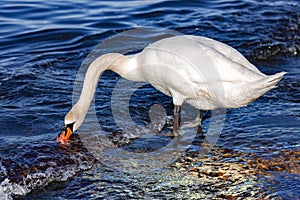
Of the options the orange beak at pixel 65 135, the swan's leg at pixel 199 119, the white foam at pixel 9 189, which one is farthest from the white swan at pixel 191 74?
the white foam at pixel 9 189

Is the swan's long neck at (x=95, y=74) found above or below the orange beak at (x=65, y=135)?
above

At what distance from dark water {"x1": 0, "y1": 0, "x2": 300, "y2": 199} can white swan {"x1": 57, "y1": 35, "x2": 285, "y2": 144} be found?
546mm

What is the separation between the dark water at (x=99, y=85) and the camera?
628 centimetres

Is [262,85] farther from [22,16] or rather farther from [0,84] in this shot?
[22,16]

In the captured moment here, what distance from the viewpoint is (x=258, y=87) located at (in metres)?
6.42

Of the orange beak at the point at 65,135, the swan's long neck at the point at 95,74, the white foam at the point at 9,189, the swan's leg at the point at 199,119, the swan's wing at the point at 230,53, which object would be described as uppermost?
the swan's wing at the point at 230,53

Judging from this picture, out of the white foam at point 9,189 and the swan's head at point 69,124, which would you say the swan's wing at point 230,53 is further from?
the white foam at point 9,189

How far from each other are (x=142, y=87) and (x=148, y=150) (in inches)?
85.9

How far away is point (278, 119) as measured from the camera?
25.5 feet

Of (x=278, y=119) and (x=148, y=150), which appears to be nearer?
(x=148, y=150)

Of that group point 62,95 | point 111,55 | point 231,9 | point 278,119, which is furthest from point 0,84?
point 231,9

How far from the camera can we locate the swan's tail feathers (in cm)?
627

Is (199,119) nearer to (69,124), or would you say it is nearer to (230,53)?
(230,53)

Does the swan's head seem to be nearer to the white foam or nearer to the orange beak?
the orange beak
